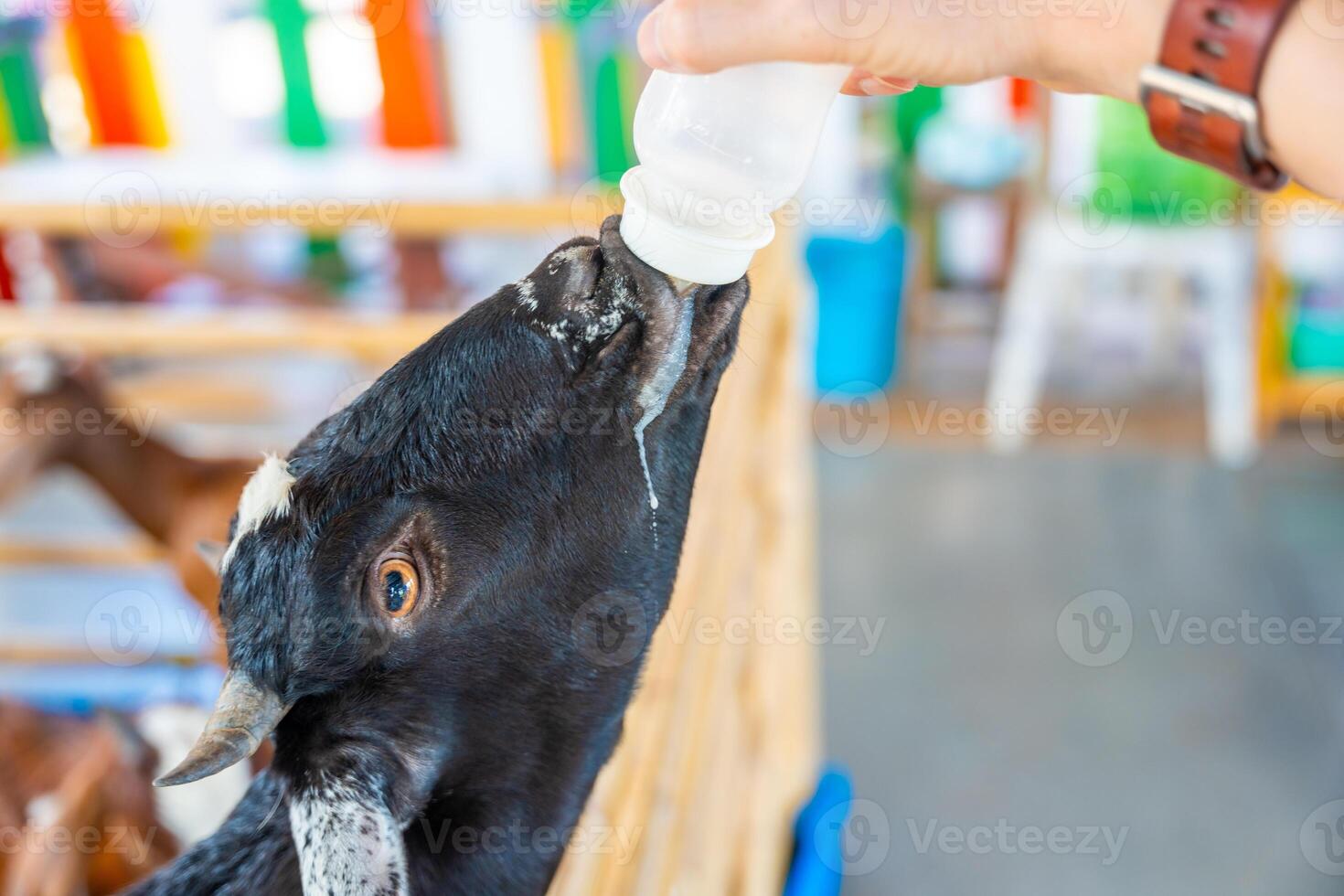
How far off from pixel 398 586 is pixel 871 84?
501 millimetres

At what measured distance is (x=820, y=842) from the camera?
1827 millimetres

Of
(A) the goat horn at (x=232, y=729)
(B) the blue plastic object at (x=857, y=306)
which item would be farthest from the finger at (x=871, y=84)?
(B) the blue plastic object at (x=857, y=306)

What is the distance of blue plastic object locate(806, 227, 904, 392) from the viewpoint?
4102 millimetres

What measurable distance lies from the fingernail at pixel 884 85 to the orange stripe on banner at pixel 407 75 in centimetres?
325

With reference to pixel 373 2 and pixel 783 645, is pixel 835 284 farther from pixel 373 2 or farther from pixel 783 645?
pixel 783 645

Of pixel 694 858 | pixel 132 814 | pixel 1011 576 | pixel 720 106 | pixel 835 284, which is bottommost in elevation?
pixel 1011 576

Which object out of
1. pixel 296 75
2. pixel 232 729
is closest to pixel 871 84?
pixel 232 729

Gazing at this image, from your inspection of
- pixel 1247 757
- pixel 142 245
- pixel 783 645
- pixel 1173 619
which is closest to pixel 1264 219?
pixel 1173 619

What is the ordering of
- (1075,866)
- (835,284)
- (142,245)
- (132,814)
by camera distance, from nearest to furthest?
(132,814)
(1075,866)
(142,245)
(835,284)

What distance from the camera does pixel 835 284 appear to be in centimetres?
412

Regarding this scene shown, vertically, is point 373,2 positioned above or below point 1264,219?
above

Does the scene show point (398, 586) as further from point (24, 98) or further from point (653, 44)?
point (24, 98)

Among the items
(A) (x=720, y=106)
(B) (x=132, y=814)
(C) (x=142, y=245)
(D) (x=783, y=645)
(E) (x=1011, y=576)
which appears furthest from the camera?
(C) (x=142, y=245)

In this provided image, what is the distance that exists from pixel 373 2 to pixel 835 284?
1.88 meters
